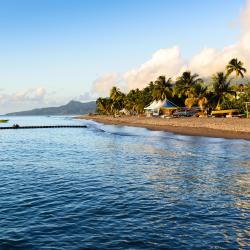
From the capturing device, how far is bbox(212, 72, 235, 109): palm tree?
106m

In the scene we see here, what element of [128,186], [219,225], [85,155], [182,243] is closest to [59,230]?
[182,243]

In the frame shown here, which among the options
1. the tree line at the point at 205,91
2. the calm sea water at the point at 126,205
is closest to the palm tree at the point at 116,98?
the tree line at the point at 205,91

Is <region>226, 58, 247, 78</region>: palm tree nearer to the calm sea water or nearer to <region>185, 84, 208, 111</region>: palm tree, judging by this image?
<region>185, 84, 208, 111</region>: palm tree

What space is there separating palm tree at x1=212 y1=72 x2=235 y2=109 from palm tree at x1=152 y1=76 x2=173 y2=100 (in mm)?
29752

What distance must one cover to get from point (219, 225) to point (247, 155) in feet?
72.2

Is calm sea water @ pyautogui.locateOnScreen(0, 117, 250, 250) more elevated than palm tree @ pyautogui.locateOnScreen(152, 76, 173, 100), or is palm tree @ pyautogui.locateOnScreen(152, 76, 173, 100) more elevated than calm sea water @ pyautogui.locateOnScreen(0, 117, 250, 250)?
palm tree @ pyautogui.locateOnScreen(152, 76, 173, 100)

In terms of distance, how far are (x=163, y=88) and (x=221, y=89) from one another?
33687mm

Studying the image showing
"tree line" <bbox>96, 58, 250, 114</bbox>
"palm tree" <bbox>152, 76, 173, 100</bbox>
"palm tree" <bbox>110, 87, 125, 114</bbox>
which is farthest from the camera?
"palm tree" <bbox>110, 87, 125, 114</bbox>

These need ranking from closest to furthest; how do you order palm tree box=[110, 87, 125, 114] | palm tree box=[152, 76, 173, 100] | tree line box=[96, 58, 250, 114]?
tree line box=[96, 58, 250, 114] → palm tree box=[152, 76, 173, 100] → palm tree box=[110, 87, 125, 114]

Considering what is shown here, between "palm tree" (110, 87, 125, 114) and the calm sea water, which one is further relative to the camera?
"palm tree" (110, 87, 125, 114)

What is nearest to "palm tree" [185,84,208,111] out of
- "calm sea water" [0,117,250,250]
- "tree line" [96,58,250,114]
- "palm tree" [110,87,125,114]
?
"tree line" [96,58,250,114]

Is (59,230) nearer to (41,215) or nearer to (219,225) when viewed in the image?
(41,215)

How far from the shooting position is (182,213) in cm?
1547

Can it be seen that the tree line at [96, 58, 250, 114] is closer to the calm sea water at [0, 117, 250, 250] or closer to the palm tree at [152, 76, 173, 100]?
the palm tree at [152, 76, 173, 100]
